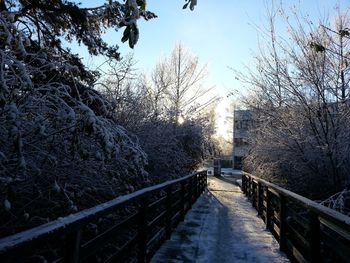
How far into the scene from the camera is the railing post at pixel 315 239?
13.3 ft

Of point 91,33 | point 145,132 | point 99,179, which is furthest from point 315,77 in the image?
point 99,179

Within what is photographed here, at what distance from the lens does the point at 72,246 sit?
2.69 metres

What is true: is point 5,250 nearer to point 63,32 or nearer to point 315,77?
point 63,32

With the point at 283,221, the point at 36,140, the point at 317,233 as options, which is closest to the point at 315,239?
the point at 317,233

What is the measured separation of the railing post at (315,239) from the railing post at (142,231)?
1.98 metres

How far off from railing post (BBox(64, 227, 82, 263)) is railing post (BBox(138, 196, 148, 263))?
2227mm

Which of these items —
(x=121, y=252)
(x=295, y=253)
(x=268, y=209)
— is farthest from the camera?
(x=268, y=209)

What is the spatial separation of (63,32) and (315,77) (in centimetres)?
592

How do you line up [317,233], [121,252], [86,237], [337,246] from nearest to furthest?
[337,246] < [317,233] < [121,252] < [86,237]

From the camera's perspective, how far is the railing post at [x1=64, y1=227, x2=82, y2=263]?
8.71 feet

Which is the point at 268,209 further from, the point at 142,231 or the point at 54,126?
the point at 54,126

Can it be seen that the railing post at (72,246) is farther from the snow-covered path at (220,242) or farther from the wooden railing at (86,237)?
the snow-covered path at (220,242)

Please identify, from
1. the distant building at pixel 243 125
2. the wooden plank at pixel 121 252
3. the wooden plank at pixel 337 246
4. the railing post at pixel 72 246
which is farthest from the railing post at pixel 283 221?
the distant building at pixel 243 125

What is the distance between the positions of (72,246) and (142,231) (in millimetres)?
2393
